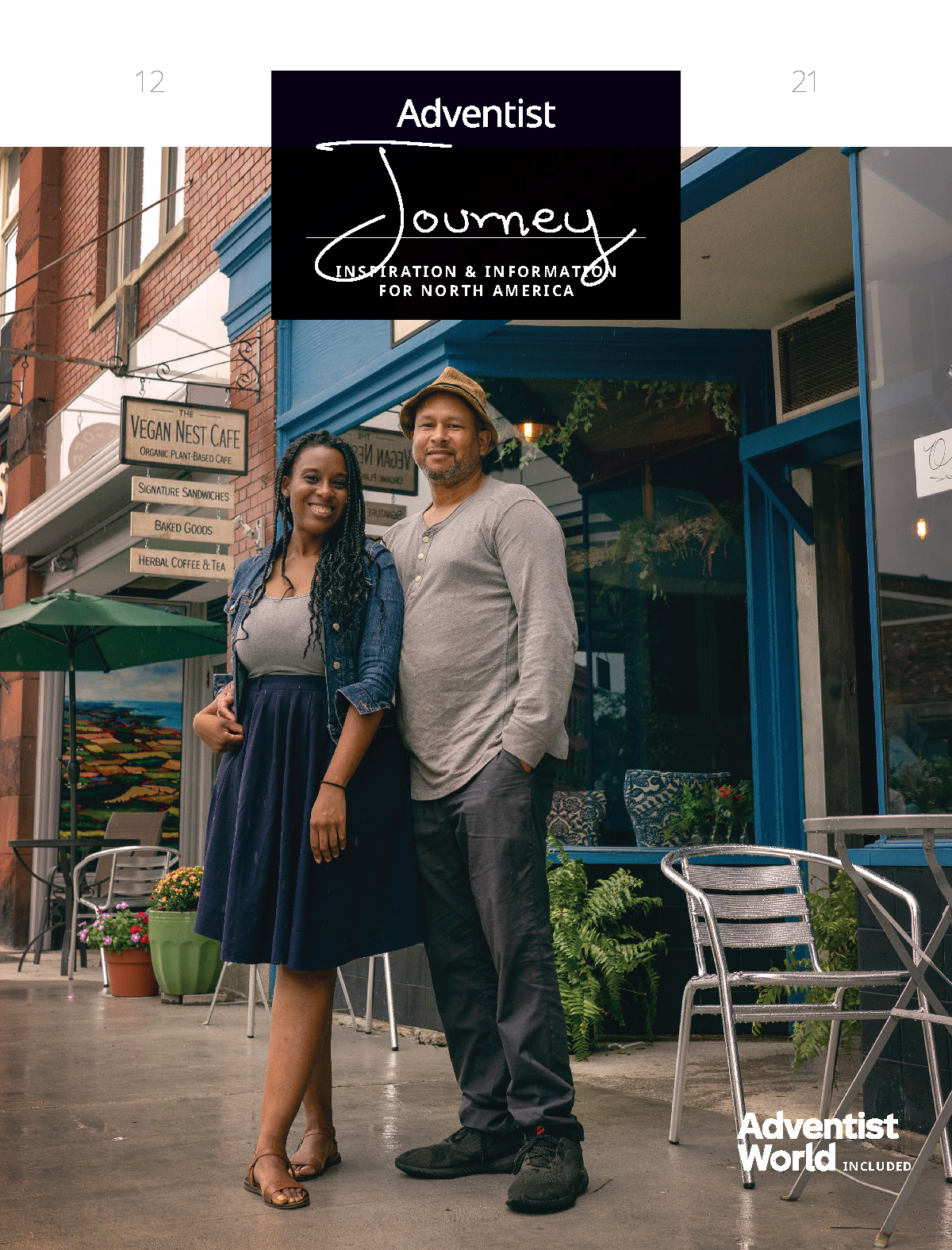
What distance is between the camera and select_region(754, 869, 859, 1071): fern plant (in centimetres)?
424

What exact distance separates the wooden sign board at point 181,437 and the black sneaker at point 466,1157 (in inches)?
214

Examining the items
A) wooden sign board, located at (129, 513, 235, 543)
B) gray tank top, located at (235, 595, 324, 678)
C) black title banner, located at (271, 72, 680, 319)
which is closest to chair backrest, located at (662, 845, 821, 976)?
gray tank top, located at (235, 595, 324, 678)

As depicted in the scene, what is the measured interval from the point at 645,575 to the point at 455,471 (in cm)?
321

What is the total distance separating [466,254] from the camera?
5.91 meters

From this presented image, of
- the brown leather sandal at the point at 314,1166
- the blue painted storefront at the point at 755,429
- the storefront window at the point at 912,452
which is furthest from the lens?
the blue painted storefront at the point at 755,429

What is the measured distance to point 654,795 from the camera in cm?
615

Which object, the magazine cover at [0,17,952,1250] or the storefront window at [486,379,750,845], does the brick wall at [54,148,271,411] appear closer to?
the magazine cover at [0,17,952,1250]

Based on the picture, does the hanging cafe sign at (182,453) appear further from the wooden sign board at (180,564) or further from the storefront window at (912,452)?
the storefront window at (912,452)

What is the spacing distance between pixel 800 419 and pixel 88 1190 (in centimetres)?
438

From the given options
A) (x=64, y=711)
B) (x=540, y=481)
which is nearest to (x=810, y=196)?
(x=540, y=481)

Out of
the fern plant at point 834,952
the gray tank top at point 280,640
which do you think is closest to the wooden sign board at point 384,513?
the fern plant at point 834,952

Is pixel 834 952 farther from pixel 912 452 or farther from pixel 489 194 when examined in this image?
pixel 489 194

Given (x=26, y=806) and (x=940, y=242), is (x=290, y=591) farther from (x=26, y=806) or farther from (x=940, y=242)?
(x=26, y=806)

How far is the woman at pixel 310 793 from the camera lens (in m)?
3.07
